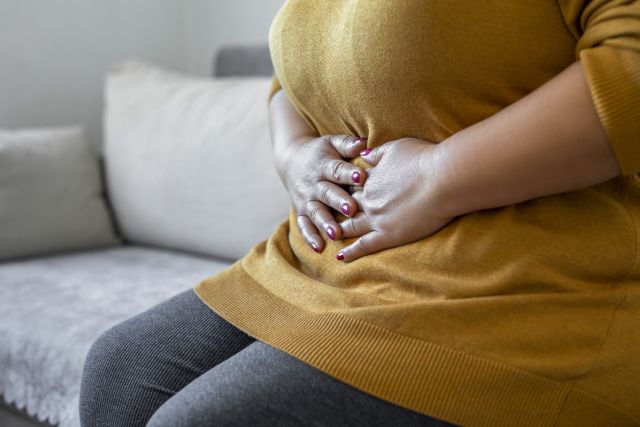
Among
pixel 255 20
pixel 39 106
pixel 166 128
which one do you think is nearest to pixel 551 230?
pixel 166 128

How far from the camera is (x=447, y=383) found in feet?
2.30

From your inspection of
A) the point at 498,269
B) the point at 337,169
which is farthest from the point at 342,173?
the point at 498,269

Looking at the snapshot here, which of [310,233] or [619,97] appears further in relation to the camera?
[310,233]

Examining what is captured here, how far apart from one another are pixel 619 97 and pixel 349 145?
328 millimetres

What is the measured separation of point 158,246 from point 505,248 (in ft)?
4.27

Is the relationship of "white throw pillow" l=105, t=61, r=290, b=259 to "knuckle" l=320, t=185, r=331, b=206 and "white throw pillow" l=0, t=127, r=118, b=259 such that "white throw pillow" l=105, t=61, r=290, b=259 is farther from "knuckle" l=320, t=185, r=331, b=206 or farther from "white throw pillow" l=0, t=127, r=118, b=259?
"knuckle" l=320, t=185, r=331, b=206

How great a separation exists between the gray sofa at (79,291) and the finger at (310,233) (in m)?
0.48

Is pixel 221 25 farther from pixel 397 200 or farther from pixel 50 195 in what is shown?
pixel 397 200

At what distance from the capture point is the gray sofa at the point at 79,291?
124cm

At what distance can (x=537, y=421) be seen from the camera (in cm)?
71

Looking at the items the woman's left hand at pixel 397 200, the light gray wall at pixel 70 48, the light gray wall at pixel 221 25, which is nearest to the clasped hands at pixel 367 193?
the woman's left hand at pixel 397 200

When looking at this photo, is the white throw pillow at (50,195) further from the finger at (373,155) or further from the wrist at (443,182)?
the wrist at (443,182)

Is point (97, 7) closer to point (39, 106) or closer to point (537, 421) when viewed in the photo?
point (39, 106)

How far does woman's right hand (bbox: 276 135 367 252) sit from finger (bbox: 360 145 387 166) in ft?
0.05
